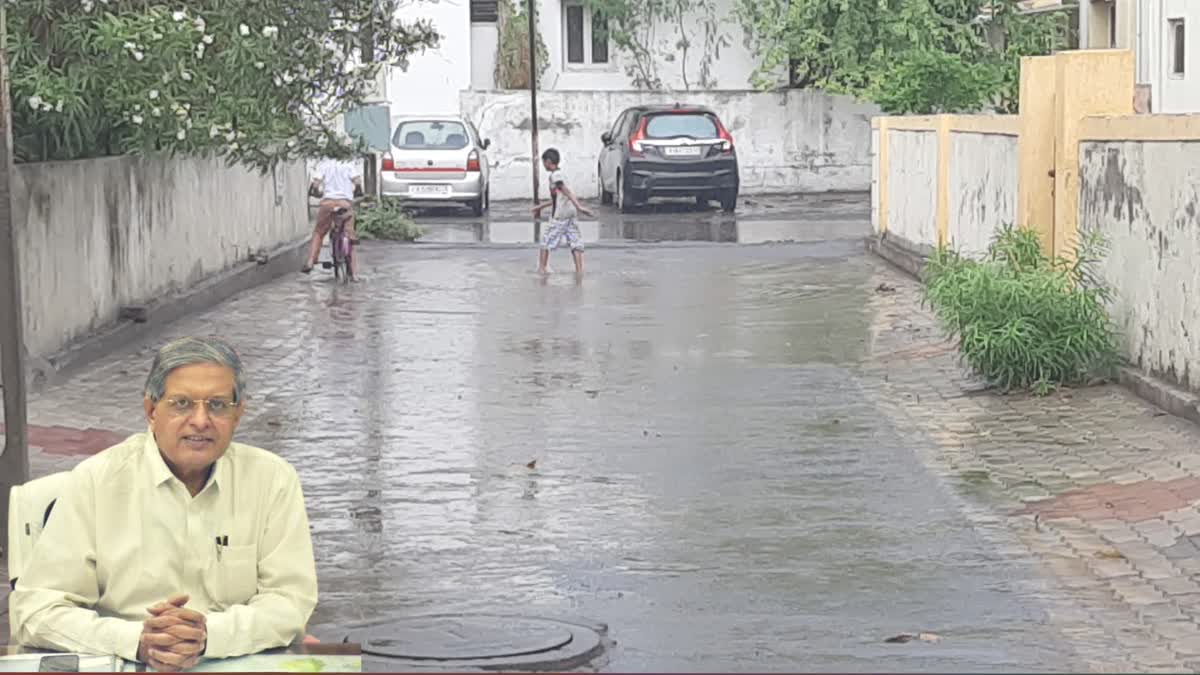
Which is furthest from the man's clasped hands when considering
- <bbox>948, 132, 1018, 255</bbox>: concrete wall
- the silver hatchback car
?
the silver hatchback car

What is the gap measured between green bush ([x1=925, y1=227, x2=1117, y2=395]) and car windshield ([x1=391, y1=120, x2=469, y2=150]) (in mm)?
20862

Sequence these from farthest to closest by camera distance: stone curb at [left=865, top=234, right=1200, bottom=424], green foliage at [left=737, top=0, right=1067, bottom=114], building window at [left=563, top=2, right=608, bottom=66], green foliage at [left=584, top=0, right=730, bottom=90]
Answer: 1. building window at [left=563, top=2, right=608, bottom=66]
2. green foliage at [left=584, top=0, right=730, bottom=90]
3. green foliage at [left=737, top=0, right=1067, bottom=114]
4. stone curb at [left=865, top=234, right=1200, bottom=424]

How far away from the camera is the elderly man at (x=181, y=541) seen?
506 cm

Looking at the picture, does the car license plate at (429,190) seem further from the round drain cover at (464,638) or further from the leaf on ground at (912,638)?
the leaf on ground at (912,638)

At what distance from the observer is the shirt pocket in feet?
17.1

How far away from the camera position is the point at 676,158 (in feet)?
114

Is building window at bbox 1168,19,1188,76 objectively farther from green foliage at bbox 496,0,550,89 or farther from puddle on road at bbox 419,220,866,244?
green foliage at bbox 496,0,550,89

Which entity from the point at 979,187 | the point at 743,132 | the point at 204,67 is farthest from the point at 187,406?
the point at 743,132

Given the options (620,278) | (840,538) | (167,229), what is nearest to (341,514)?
(840,538)

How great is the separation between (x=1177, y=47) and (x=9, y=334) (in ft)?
68.1

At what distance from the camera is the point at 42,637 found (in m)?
5.07

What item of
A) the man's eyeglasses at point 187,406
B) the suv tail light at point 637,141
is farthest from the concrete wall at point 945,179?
the man's eyeglasses at point 187,406

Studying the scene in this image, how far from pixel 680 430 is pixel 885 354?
12.5ft

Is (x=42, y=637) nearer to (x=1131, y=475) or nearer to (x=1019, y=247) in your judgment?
(x=1131, y=475)
